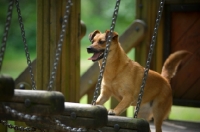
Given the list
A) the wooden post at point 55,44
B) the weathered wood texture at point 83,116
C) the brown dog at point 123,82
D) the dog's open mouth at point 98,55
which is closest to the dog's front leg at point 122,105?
the brown dog at point 123,82

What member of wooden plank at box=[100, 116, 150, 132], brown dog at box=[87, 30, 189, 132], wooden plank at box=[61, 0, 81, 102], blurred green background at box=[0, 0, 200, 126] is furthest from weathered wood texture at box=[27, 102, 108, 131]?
blurred green background at box=[0, 0, 200, 126]

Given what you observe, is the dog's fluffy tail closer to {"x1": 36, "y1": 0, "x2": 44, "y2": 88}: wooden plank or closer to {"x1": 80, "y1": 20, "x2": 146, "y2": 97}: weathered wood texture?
{"x1": 80, "y1": 20, "x2": 146, "y2": 97}: weathered wood texture

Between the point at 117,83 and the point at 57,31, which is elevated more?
the point at 57,31

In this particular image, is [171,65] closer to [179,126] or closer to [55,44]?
[179,126]

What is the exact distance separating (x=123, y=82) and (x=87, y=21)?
1588 centimetres

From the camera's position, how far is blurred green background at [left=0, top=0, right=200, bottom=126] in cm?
1542

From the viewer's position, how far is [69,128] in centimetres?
317

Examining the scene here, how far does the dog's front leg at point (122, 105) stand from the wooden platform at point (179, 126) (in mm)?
1563

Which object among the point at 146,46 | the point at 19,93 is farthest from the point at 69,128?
the point at 146,46

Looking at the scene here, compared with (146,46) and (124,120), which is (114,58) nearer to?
(124,120)

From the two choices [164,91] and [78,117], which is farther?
[164,91]

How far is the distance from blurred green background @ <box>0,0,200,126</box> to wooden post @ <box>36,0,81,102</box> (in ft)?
25.8

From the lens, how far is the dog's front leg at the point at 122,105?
449cm

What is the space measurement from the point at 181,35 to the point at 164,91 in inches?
80.5
